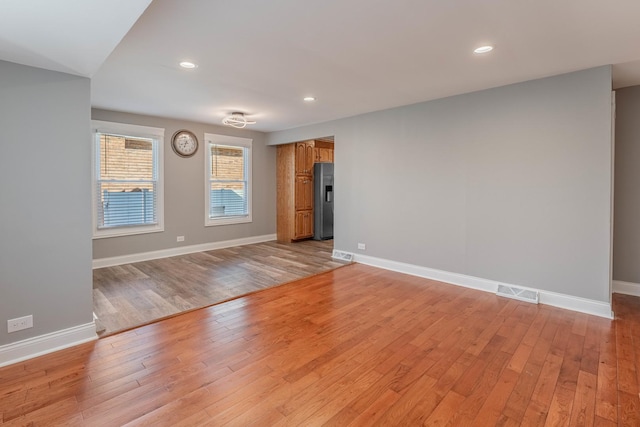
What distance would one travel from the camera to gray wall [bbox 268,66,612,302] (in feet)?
10.7

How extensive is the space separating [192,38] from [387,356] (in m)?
3.02

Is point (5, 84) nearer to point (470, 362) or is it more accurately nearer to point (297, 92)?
point (297, 92)

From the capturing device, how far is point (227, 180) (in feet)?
22.0

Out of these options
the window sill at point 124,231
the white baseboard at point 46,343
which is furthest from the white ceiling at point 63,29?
the window sill at point 124,231

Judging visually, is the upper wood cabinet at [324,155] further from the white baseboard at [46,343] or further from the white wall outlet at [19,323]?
the white wall outlet at [19,323]

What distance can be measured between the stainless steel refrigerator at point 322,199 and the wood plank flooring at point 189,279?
1090 mm

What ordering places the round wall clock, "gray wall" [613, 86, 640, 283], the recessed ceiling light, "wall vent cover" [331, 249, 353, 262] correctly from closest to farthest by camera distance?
the recessed ceiling light < "gray wall" [613, 86, 640, 283] < "wall vent cover" [331, 249, 353, 262] < the round wall clock

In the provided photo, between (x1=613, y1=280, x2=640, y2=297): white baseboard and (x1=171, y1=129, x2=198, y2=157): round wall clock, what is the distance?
6946mm

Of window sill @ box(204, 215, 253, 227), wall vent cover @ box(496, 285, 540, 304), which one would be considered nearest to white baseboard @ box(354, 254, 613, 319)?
wall vent cover @ box(496, 285, 540, 304)

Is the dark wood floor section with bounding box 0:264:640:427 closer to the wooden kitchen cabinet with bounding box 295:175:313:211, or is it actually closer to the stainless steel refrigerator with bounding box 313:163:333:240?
the wooden kitchen cabinet with bounding box 295:175:313:211

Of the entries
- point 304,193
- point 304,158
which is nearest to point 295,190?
point 304,193

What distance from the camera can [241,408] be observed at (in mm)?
1908

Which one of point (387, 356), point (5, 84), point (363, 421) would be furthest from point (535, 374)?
point (5, 84)

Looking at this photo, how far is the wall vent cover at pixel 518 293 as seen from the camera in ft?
11.9
